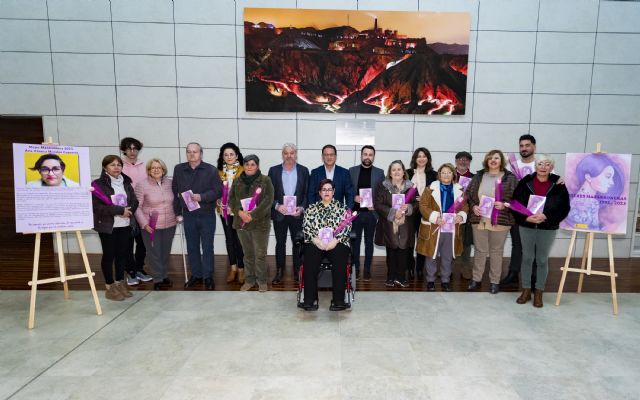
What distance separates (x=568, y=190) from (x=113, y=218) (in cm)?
480

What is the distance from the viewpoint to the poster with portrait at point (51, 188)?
328 centimetres

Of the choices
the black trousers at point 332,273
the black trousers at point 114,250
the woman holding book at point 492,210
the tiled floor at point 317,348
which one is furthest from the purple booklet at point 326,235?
the black trousers at point 114,250

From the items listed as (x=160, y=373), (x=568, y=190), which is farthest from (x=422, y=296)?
(x=160, y=373)

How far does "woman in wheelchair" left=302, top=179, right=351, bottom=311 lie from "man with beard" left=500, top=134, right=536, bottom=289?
2137mm

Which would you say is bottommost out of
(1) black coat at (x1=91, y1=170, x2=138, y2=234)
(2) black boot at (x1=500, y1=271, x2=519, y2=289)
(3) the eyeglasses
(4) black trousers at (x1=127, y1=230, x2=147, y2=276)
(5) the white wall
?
(2) black boot at (x1=500, y1=271, x2=519, y2=289)

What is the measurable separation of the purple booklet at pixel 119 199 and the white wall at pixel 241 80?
6.77 ft

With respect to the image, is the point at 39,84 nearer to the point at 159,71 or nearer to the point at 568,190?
the point at 159,71

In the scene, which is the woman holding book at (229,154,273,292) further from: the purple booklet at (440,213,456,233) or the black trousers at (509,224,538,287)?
the black trousers at (509,224,538,287)

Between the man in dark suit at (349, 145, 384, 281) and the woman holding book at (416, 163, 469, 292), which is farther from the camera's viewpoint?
the man in dark suit at (349, 145, 384, 281)

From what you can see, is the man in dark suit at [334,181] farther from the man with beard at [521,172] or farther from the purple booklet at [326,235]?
the man with beard at [521,172]

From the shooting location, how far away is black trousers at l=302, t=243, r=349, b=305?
3559 mm

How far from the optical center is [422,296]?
4086mm

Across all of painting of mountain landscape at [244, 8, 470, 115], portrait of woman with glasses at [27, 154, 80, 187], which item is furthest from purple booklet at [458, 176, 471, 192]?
portrait of woman with glasses at [27, 154, 80, 187]

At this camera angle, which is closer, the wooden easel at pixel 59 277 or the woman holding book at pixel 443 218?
the wooden easel at pixel 59 277
